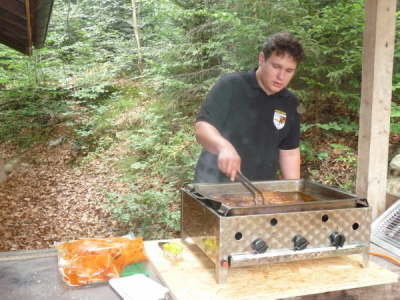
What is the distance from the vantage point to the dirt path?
552 cm

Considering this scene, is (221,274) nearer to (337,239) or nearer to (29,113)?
(337,239)

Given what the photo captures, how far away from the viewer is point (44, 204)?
5926mm

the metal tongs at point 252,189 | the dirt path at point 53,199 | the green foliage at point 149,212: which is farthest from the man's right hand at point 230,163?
the dirt path at point 53,199

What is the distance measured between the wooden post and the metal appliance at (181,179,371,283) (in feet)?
3.54

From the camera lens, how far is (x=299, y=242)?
4.03ft

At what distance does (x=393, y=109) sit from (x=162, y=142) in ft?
11.2

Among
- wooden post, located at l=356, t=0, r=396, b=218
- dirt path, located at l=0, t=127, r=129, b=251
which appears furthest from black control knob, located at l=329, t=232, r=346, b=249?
dirt path, located at l=0, t=127, r=129, b=251

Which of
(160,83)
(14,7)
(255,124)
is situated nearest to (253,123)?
(255,124)

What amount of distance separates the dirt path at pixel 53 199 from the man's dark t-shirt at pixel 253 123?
3.75m

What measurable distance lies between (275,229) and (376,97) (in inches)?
A: 58.0

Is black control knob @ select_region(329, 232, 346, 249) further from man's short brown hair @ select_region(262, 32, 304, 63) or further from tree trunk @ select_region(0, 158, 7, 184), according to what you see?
tree trunk @ select_region(0, 158, 7, 184)

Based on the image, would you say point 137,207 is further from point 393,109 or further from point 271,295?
point 271,295

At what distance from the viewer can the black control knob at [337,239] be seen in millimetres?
1273

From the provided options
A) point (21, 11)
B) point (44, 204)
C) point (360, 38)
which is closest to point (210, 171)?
point (21, 11)
